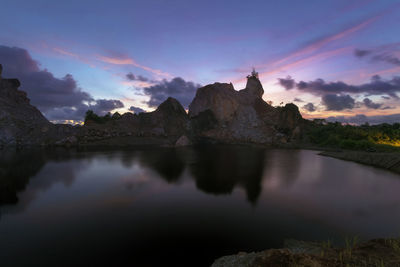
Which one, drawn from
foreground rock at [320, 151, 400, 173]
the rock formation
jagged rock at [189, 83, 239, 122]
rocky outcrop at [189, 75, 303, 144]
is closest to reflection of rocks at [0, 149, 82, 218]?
the rock formation

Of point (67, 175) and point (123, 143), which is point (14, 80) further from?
point (67, 175)

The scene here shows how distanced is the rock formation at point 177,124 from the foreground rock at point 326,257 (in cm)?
7493

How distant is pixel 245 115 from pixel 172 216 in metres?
104

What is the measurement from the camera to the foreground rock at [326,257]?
738cm

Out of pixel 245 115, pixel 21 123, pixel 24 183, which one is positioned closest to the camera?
pixel 24 183

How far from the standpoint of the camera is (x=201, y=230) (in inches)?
521

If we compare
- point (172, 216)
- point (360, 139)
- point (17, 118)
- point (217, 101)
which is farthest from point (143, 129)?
point (360, 139)

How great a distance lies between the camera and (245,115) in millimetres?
113688

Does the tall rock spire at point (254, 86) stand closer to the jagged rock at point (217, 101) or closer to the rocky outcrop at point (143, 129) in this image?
the jagged rock at point (217, 101)

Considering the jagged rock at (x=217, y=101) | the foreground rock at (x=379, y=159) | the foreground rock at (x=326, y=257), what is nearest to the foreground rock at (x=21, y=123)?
the jagged rock at (x=217, y=101)

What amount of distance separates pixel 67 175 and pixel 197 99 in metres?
103

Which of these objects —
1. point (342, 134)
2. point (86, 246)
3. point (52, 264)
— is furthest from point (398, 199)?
point (342, 134)

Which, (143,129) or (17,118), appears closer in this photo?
(17,118)

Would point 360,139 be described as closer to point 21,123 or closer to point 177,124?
point 177,124
